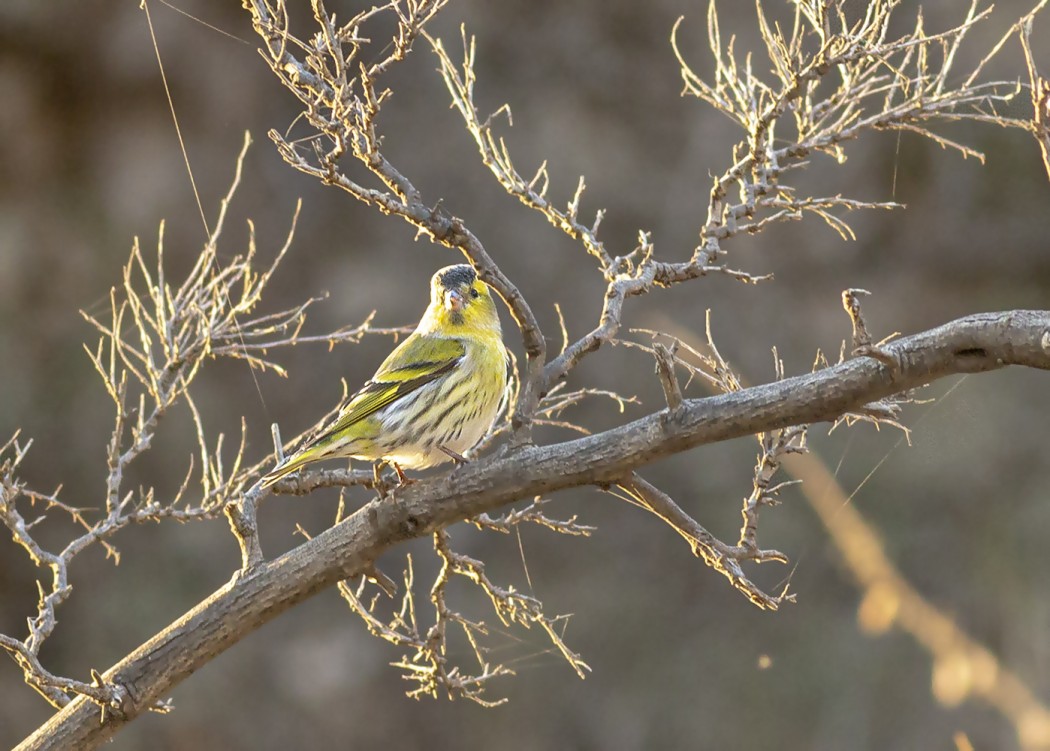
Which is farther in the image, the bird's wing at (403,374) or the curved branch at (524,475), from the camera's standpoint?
the bird's wing at (403,374)

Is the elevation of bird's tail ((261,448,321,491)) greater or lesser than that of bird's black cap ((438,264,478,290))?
lesser

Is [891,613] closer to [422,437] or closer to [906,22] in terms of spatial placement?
[906,22]

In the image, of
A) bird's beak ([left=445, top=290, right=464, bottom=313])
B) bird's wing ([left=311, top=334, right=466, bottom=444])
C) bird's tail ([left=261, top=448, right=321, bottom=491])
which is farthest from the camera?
bird's beak ([left=445, top=290, right=464, bottom=313])

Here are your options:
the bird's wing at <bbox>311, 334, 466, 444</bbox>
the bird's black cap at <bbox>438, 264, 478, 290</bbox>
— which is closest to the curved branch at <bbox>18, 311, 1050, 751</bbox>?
the bird's wing at <bbox>311, 334, 466, 444</bbox>

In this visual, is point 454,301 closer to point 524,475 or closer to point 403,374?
point 403,374

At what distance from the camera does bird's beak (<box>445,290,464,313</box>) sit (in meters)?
4.11

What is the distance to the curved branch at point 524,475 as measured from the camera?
261 cm

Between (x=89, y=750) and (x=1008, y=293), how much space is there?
6.80 metres

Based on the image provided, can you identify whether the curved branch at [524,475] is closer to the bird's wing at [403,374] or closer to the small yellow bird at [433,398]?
the small yellow bird at [433,398]

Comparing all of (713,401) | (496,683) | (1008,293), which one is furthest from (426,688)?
(1008,293)

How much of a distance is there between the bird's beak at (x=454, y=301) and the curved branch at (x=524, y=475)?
1160mm

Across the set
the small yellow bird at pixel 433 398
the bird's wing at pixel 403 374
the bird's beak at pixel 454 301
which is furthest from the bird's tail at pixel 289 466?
the bird's beak at pixel 454 301

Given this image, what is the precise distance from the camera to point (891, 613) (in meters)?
7.75

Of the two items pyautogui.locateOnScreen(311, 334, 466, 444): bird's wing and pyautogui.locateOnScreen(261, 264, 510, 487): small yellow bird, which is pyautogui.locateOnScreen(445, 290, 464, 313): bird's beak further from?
pyautogui.locateOnScreen(311, 334, 466, 444): bird's wing
